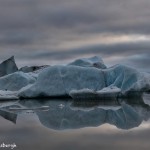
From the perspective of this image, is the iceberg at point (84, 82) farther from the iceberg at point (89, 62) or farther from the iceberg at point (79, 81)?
the iceberg at point (89, 62)

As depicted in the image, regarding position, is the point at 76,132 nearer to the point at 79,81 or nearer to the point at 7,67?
the point at 79,81

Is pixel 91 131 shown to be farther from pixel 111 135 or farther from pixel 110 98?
pixel 110 98

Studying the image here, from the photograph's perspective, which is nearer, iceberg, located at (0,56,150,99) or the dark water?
the dark water

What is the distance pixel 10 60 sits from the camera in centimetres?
2083

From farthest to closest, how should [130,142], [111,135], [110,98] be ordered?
[110,98] < [111,135] < [130,142]

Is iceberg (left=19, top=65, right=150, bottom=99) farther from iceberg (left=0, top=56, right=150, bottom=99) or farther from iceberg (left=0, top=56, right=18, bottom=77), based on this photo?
iceberg (left=0, top=56, right=18, bottom=77)

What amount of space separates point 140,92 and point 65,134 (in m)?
8.18

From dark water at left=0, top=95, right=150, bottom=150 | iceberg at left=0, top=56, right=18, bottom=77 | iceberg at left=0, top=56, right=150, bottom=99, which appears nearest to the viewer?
dark water at left=0, top=95, right=150, bottom=150

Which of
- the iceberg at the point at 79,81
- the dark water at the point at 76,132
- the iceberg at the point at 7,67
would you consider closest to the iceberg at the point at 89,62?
the iceberg at the point at 79,81

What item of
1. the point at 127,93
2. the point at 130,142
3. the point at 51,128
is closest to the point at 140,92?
the point at 127,93

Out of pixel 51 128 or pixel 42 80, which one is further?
pixel 42 80

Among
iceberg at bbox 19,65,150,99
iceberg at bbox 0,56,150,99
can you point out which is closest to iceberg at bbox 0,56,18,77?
iceberg at bbox 0,56,150,99

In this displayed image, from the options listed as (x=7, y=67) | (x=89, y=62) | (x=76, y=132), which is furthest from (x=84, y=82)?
(x=7, y=67)

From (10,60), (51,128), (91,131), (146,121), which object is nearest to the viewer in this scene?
(91,131)
